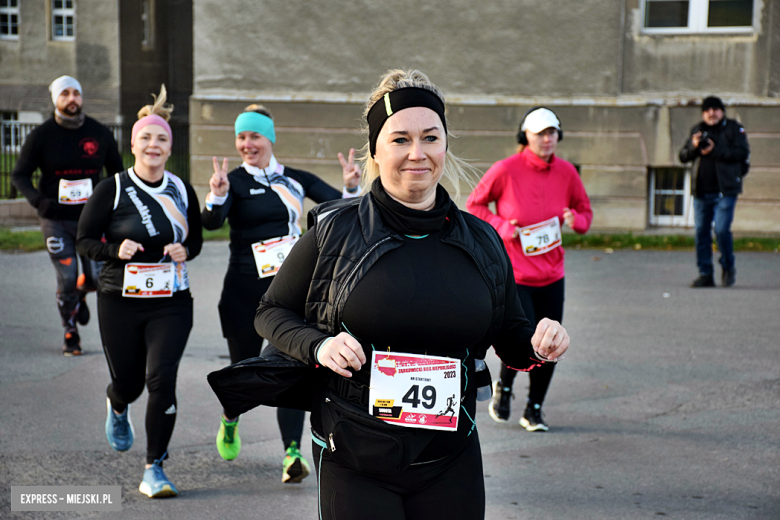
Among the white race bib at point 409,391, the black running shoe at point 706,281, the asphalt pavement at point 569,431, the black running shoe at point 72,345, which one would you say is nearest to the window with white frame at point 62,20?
the asphalt pavement at point 569,431

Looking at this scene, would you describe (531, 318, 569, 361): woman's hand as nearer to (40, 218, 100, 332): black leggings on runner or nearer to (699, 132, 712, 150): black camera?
(40, 218, 100, 332): black leggings on runner

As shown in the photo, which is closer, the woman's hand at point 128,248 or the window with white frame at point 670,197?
the woman's hand at point 128,248

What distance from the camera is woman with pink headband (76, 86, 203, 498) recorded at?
15.8 feet

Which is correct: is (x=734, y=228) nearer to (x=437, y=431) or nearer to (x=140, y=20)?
(x=437, y=431)

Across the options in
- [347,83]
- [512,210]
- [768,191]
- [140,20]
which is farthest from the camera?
[140,20]

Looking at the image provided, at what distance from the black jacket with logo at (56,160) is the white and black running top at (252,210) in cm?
313

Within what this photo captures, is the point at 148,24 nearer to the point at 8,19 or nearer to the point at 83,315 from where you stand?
the point at 8,19

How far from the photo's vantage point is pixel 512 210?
6.02 meters

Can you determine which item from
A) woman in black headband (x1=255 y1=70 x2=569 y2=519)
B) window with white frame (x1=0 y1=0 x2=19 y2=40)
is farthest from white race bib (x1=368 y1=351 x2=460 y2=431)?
window with white frame (x1=0 y1=0 x2=19 y2=40)

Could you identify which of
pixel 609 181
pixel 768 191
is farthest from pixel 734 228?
pixel 609 181

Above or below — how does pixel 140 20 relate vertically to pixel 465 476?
above

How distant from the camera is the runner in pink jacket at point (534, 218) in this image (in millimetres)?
5875

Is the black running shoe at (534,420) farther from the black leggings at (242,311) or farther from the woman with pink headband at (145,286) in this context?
the woman with pink headband at (145,286)

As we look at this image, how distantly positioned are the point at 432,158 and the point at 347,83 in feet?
46.6
